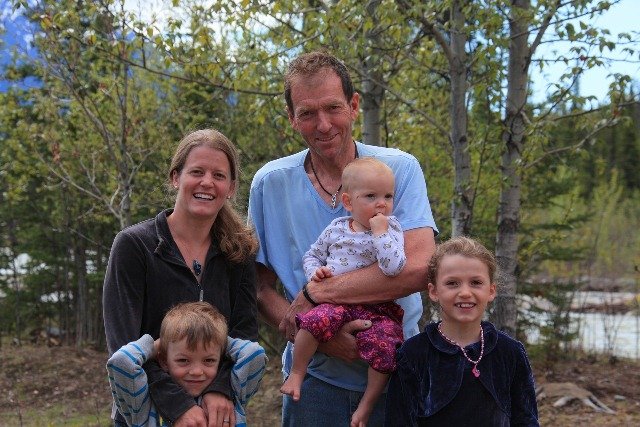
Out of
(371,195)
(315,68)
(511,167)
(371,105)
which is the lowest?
(371,195)

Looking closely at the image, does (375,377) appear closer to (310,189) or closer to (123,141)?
(310,189)

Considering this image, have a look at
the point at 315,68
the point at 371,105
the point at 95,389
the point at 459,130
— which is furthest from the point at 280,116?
the point at 95,389

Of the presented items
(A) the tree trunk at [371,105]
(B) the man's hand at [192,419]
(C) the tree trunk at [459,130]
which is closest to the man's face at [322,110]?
(B) the man's hand at [192,419]

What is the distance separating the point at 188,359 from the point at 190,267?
0.33 meters

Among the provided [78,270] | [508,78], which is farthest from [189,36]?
[78,270]

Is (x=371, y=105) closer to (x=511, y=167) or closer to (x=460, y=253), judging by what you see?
(x=511, y=167)

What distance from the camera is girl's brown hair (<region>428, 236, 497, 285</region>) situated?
9.76 ft

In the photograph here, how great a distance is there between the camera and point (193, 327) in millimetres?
2842

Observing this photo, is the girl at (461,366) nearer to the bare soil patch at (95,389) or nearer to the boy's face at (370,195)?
the boy's face at (370,195)

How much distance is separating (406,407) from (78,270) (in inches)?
364

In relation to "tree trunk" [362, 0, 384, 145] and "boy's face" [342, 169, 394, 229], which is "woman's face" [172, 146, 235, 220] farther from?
"tree trunk" [362, 0, 384, 145]

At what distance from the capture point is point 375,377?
3.00 m

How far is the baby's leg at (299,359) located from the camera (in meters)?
3.05

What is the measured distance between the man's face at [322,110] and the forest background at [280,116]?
37.3 inches
